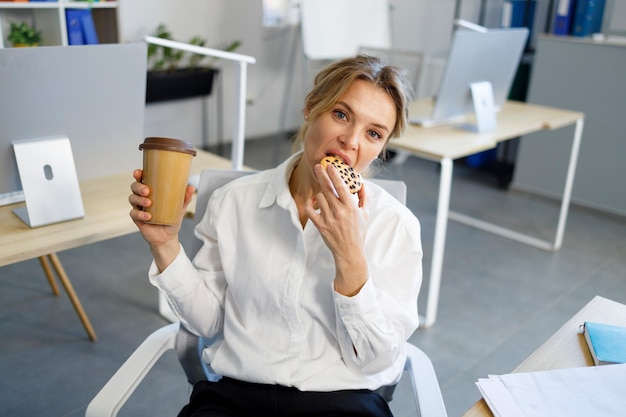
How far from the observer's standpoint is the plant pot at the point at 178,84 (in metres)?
3.93

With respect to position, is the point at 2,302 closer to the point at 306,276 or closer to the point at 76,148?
the point at 76,148

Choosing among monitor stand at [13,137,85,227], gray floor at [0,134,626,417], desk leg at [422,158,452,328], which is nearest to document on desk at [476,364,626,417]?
gray floor at [0,134,626,417]

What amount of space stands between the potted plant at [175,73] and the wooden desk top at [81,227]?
92.5 inches

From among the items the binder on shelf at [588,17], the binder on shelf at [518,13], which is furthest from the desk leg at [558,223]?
the binder on shelf at [518,13]

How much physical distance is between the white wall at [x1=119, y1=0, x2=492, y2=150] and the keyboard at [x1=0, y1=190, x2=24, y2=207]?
2.41 metres

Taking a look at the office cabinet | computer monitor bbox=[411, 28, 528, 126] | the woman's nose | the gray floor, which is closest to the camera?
the woman's nose

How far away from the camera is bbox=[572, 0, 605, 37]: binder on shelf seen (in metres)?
3.76

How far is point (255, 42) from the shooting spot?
469 centimetres

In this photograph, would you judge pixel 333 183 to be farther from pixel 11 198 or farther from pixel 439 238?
pixel 439 238

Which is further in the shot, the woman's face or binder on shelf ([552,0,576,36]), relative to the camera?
binder on shelf ([552,0,576,36])

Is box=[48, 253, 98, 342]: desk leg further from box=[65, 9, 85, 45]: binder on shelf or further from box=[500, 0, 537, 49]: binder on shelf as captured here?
box=[500, 0, 537, 49]: binder on shelf

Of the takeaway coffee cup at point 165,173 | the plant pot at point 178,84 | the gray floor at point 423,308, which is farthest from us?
the plant pot at point 178,84

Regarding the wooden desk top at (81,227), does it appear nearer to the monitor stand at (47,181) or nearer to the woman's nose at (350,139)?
the monitor stand at (47,181)

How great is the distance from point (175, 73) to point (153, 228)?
3.09 metres
